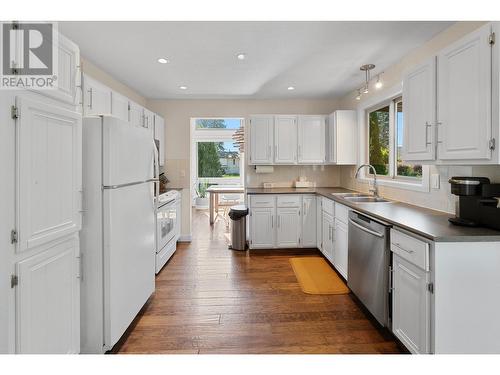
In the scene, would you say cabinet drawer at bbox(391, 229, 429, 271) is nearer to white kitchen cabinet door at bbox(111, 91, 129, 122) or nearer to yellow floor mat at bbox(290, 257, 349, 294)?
yellow floor mat at bbox(290, 257, 349, 294)

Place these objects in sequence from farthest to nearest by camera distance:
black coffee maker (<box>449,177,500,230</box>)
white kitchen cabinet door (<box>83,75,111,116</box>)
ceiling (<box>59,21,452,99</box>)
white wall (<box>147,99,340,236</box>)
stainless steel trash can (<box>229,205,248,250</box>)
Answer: white wall (<box>147,99,340,236</box>)
stainless steel trash can (<box>229,205,248,250</box>)
white kitchen cabinet door (<box>83,75,111,116</box>)
ceiling (<box>59,21,452,99</box>)
black coffee maker (<box>449,177,500,230</box>)

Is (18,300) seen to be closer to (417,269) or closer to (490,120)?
(417,269)

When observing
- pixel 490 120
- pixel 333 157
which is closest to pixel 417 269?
pixel 490 120

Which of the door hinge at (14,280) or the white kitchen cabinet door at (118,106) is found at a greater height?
the white kitchen cabinet door at (118,106)

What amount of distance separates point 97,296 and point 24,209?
0.87 metres

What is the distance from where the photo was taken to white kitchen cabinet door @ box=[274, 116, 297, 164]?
441cm

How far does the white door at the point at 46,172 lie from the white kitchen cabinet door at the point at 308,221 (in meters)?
3.07

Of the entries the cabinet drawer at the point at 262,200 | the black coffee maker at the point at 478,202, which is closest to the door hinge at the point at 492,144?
the black coffee maker at the point at 478,202

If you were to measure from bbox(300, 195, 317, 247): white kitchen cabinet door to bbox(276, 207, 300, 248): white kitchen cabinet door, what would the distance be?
0.09 m

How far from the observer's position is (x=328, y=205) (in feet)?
11.9

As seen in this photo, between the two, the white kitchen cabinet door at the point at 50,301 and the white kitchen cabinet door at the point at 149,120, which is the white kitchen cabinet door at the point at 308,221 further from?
the white kitchen cabinet door at the point at 50,301

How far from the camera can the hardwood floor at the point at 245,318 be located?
6.61ft

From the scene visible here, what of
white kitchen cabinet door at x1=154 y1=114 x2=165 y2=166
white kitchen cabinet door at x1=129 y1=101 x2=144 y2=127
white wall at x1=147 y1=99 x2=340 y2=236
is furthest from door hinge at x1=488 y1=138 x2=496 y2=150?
white kitchen cabinet door at x1=154 y1=114 x2=165 y2=166

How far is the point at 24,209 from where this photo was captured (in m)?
1.27
